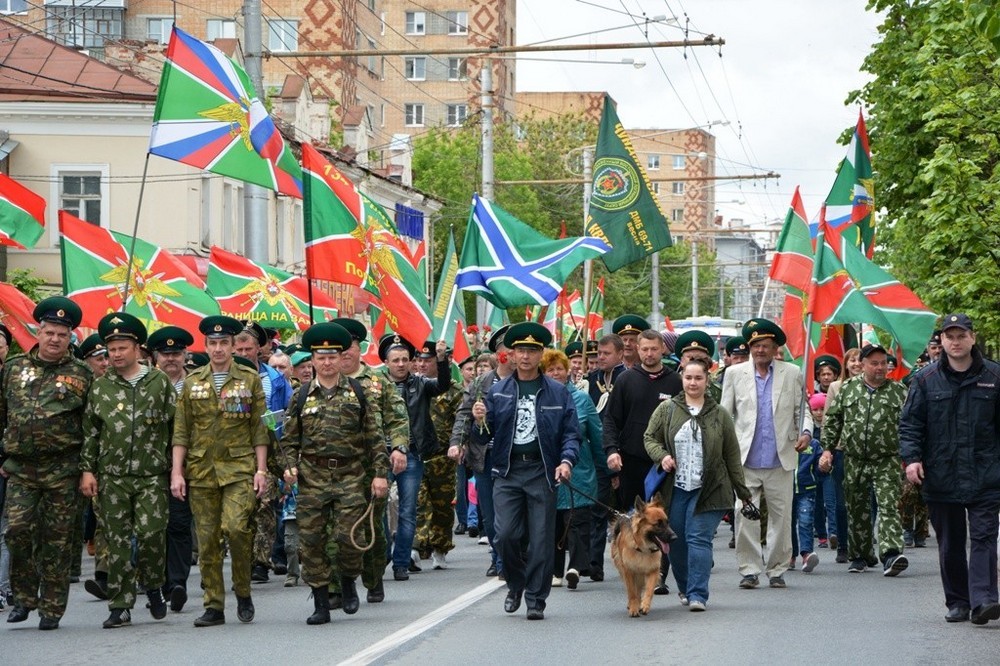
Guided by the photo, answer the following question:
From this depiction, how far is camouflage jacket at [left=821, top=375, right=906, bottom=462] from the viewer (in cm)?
1577

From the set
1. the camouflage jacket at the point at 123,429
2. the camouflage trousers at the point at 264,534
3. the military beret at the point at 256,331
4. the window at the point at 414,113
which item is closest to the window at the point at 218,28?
the window at the point at 414,113

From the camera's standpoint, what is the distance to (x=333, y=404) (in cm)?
1206

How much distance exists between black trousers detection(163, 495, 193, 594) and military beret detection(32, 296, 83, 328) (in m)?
1.70

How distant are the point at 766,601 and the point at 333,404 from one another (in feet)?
11.8

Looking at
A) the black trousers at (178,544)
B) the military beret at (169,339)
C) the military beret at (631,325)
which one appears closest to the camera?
the black trousers at (178,544)

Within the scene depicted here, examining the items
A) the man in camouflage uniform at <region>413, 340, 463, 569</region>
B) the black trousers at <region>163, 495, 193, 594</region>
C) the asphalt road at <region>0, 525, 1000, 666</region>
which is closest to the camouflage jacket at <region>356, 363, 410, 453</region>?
the asphalt road at <region>0, 525, 1000, 666</region>

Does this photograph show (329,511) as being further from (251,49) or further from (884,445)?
(251,49)

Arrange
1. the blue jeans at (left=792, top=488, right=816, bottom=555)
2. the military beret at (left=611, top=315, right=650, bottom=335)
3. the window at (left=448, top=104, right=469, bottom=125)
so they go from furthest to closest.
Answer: the window at (left=448, top=104, right=469, bottom=125), the blue jeans at (left=792, top=488, right=816, bottom=555), the military beret at (left=611, top=315, right=650, bottom=335)

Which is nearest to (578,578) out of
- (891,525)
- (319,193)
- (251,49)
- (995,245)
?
(891,525)

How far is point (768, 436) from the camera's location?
47.1ft

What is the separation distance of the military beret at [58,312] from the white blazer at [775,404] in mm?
5160

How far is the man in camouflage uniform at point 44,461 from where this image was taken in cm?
1192

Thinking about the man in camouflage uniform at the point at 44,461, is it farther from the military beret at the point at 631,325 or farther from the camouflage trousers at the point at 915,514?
the camouflage trousers at the point at 915,514

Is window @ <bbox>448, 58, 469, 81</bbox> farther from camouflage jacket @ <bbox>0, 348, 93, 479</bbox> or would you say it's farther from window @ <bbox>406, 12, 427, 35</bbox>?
camouflage jacket @ <bbox>0, 348, 93, 479</bbox>
